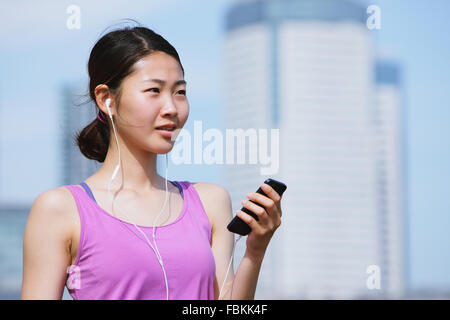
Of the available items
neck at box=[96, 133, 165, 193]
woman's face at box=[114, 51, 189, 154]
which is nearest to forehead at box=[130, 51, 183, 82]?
woman's face at box=[114, 51, 189, 154]

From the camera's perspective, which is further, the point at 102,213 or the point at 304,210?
the point at 304,210

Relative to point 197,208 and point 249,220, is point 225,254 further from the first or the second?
point 249,220

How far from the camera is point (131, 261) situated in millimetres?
1864

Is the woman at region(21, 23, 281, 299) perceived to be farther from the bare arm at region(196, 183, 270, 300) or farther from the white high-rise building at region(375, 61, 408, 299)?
the white high-rise building at region(375, 61, 408, 299)

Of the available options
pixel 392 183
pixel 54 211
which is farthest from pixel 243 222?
pixel 392 183

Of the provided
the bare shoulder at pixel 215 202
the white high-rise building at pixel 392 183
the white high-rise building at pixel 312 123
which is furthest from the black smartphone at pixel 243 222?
the white high-rise building at pixel 392 183

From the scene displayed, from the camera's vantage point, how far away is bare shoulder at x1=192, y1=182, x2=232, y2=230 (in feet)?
6.98

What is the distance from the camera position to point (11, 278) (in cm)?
10744

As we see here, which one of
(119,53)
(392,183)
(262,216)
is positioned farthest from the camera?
(392,183)

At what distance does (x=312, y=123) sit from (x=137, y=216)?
4799 inches

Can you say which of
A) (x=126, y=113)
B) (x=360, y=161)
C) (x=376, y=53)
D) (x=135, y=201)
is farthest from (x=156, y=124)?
(x=376, y=53)

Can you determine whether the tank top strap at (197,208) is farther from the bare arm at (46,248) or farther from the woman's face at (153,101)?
the bare arm at (46,248)
